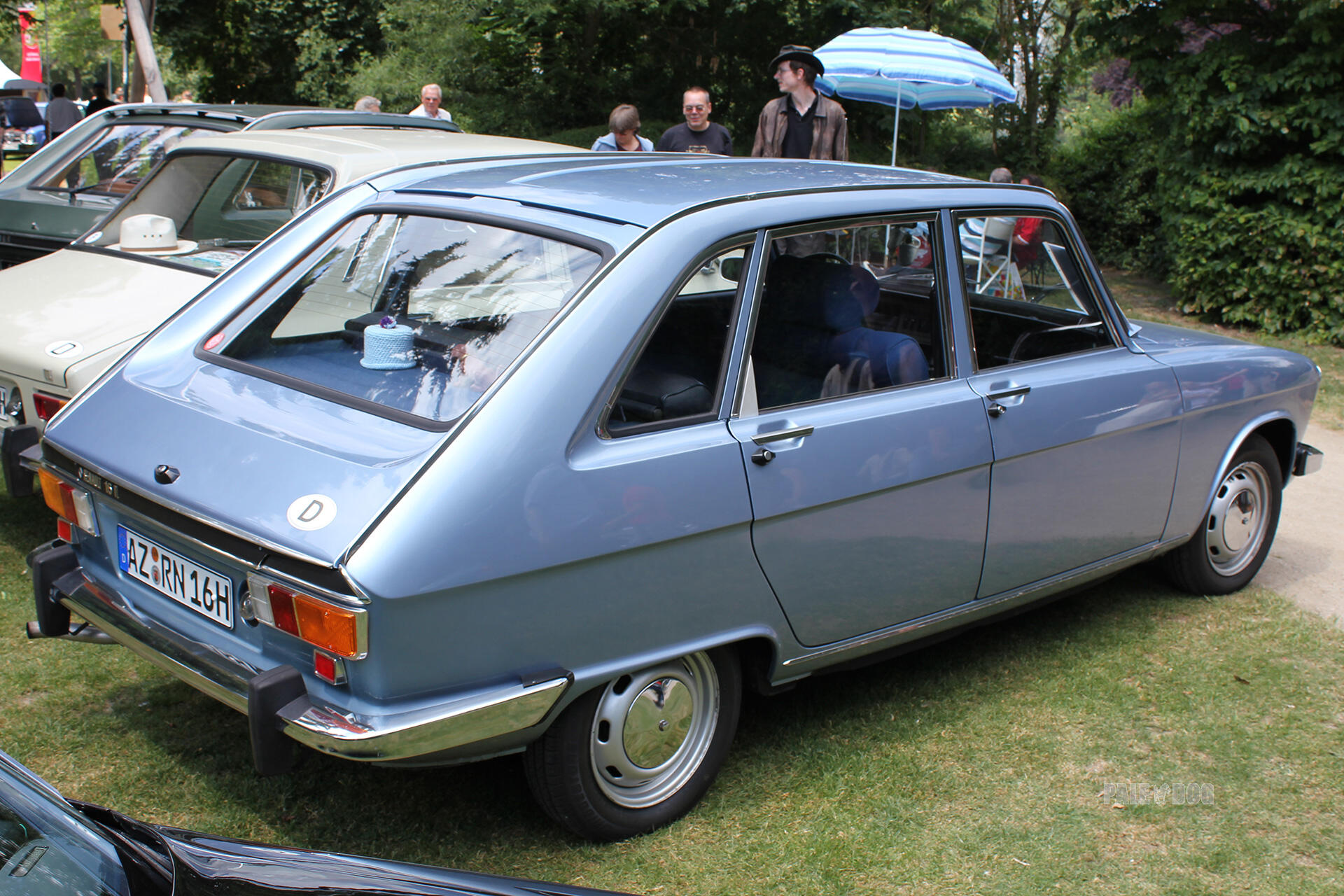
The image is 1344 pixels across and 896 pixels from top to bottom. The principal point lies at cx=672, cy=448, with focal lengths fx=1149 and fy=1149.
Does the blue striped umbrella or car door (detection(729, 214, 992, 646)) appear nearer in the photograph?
car door (detection(729, 214, 992, 646))

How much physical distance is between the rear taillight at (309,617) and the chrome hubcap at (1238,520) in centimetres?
360

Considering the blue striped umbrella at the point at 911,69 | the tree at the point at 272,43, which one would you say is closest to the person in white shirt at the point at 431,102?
the blue striped umbrella at the point at 911,69

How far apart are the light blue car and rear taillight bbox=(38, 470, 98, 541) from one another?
2 centimetres

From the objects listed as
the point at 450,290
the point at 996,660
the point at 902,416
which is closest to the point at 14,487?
the point at 450,290

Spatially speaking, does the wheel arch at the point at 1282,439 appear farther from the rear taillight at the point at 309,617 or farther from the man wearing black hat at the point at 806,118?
the man wearing black hat at the point at 806,118

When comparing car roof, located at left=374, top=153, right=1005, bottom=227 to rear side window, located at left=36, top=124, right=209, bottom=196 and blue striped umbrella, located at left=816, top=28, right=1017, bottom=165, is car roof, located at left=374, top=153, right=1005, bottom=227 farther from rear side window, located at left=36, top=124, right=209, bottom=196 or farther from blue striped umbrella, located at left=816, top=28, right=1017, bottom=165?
blue striped umbrella, located at left=816, top=28, right=1017, bottom=165

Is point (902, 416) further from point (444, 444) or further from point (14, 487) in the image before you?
point (14, 487)

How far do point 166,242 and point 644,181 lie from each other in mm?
3029

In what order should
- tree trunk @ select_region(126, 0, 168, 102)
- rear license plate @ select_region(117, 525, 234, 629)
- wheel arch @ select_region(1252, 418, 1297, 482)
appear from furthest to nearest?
1. tree trunk @ select_region(126, 0, 168, 102)
2. wheel arch @ select_region(1252, 418, 1297, 482)
3. rear license plate @ select_region(117, 525, 234, 629)

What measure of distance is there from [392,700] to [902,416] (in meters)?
1.64

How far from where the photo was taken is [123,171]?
6.64 m

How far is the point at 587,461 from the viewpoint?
8.65ft

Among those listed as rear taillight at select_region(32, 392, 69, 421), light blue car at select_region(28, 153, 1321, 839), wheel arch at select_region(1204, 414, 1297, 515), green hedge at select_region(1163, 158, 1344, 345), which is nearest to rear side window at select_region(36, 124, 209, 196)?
rear taillight at select_region(32, 392, 69, 421)

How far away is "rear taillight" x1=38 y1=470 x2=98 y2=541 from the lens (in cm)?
302
